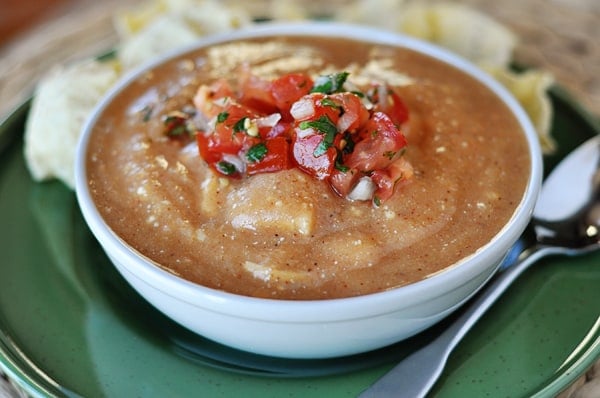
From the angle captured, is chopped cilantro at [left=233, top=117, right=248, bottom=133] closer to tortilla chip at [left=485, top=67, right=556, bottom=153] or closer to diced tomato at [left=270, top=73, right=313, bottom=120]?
diced tomato at [left=270, top=73, right=313, bottom=120]

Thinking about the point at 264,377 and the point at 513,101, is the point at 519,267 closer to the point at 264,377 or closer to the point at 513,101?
the point at 513,101

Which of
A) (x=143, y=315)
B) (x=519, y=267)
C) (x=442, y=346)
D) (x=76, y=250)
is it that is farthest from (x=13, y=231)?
(x=519, y=267)

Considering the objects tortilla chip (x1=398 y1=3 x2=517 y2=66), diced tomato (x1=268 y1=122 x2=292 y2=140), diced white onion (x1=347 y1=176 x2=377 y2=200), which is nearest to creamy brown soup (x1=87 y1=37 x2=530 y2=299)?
diced white onion (x1=347 y1=176 x2=377 y2=200)

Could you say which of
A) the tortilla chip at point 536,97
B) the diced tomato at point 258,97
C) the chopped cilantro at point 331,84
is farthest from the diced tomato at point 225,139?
the tortilla chip at point 536,97

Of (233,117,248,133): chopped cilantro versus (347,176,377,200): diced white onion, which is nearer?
(347,176,377,200): diced white onion

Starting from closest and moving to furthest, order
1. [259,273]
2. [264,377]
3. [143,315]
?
[259,273], [264,377], [143,315]

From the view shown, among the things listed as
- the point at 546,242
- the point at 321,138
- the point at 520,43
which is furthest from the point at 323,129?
the point at 520,43

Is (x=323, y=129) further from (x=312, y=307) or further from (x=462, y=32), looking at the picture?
(x=462, y=32)
